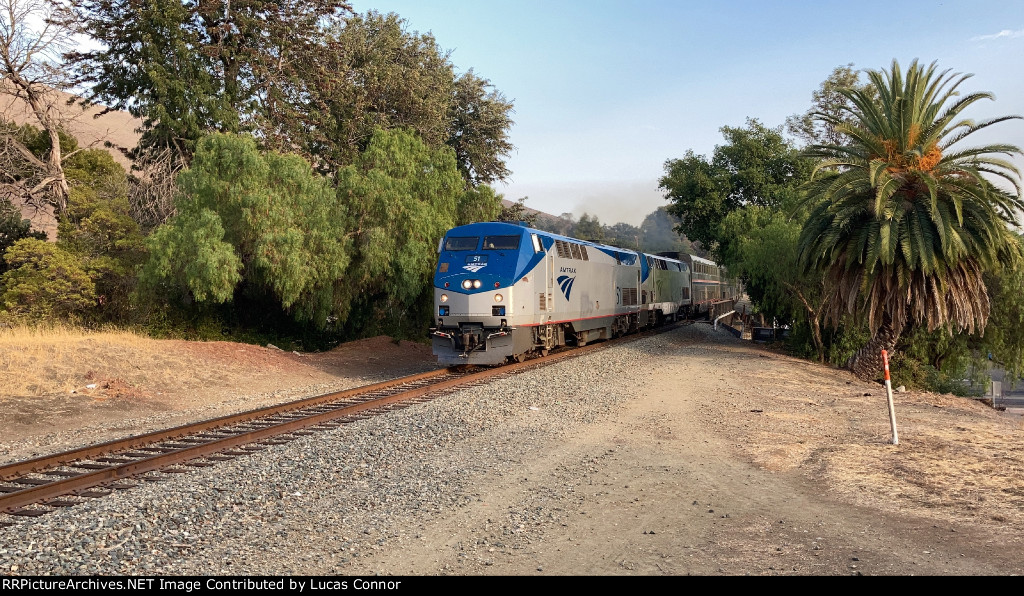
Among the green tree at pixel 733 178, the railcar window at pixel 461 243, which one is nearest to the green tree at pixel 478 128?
the green tree at pixel 733 178

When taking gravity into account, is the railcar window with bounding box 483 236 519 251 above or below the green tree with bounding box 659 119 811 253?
below

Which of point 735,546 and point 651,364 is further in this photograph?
Answer: point 651,364

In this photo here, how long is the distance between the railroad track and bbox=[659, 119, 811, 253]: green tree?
32.0m

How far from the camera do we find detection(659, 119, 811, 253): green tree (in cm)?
4252

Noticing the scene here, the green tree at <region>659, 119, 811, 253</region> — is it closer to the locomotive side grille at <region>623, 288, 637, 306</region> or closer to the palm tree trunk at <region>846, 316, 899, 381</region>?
the locomotive side grille at <region>623, 288, 637, 306</region>

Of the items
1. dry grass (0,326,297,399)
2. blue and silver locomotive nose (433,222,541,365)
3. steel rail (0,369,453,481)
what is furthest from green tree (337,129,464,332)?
steel rail (0,369,453,481)

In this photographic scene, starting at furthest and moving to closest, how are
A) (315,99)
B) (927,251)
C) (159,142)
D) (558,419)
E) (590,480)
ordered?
(315,99), (159,142), (927,251), (558,419), (590,480)

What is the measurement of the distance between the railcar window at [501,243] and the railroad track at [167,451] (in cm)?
538

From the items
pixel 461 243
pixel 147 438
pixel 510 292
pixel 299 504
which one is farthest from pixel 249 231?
pixel 299 504

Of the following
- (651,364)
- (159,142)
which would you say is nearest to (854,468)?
(651,364)

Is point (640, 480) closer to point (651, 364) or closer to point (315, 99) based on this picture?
point (651, 364)

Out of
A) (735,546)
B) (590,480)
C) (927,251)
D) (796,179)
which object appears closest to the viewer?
(735,546)
